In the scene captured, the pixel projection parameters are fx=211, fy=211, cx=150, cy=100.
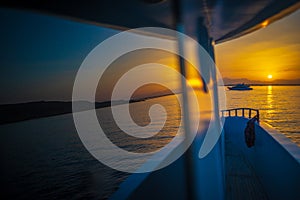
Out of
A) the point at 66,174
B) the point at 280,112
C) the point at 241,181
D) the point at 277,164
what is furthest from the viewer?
the point at 280,112

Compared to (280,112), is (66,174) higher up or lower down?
lower down

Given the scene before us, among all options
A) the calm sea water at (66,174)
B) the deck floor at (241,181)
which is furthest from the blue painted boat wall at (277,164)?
the calm sea water at (66,174)

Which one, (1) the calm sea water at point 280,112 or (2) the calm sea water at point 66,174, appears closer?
(2) the calm sea water at point 66,174

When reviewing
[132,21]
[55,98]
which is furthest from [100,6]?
[55,98]

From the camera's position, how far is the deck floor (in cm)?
280

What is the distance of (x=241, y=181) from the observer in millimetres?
3275

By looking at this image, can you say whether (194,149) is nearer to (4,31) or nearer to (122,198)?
(122,198)

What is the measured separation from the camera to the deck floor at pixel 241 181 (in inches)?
110

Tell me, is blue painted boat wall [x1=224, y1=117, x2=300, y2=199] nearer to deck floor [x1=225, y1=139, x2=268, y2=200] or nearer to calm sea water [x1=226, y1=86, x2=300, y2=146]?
deck floor [x1=225, y1=139, x2=268, y2=200]

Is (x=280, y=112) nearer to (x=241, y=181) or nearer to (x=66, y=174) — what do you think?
(x=66, y=174)

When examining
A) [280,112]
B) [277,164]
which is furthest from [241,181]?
[280,112]

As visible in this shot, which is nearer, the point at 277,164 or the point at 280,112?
the point at 277,164

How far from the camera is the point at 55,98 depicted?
28.1ft

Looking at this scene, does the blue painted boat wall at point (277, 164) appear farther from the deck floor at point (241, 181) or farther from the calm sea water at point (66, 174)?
the calm sea water at point (66, 174)
